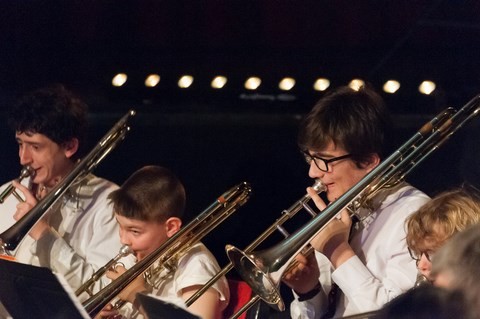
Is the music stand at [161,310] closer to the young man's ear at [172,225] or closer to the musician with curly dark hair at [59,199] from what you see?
the young man's ear at [172,225]

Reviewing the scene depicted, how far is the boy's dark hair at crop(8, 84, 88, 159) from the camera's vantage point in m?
3.48

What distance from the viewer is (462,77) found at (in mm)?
3760

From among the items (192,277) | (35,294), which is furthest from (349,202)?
(35,294)

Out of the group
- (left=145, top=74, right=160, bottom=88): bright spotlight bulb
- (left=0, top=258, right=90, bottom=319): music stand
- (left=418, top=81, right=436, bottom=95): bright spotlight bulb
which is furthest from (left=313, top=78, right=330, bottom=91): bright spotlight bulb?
(left=0, top=258, right=90, bottom=319): music stand

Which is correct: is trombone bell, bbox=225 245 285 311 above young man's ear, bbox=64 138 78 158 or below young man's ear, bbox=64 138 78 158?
below

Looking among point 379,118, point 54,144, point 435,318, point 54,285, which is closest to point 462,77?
point 379,118

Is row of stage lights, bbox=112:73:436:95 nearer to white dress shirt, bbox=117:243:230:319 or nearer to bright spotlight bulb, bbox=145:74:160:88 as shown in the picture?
bright spotlight bulb, bbox=145:74:160:88

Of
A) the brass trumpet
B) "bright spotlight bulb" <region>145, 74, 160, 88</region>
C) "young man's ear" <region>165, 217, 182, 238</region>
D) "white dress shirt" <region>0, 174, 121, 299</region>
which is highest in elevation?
"bright spotlight bulb" <region>145, 74, 160, 88</region>

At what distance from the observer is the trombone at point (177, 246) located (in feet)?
9.44

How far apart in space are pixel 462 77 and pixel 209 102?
1.08 metres

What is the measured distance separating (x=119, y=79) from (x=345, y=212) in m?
1.74

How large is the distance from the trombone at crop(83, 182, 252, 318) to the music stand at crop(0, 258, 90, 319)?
1.33 feet

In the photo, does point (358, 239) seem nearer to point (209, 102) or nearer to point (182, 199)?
point (182, 199)

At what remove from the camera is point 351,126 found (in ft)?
9.08
